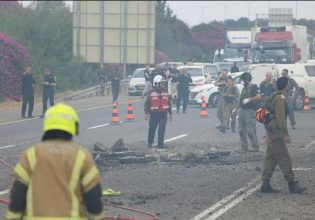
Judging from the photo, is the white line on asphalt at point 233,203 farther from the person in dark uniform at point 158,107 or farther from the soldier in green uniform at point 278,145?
the person in dark uniform at point 158,107

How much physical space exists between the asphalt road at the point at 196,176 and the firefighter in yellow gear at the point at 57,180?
16.5 ft

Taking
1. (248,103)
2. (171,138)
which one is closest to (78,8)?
(171,138)

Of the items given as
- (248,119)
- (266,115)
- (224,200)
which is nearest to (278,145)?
(266,115)

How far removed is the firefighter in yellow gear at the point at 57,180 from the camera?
5141 mm

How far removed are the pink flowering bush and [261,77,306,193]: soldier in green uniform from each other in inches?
997

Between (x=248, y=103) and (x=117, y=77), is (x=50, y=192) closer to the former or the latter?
(x=248, y=103)

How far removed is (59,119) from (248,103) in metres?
12.8

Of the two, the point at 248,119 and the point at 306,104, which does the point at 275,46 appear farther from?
the point at 248,119

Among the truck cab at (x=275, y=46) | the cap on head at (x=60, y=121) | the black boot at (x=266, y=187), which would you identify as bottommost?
the black boot at (x=266, y=187)

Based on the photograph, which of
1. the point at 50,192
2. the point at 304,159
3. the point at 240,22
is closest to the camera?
the point at 50,192

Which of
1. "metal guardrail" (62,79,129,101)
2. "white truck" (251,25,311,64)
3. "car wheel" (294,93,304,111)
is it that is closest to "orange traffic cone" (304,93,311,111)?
"car wheel" (294,93,304,111)

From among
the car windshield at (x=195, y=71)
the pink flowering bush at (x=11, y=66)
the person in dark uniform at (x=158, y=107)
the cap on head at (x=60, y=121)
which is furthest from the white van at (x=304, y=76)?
the cap on head at (x=60, y=121)

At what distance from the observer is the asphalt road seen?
35.6 feet

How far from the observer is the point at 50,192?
16.9ft
